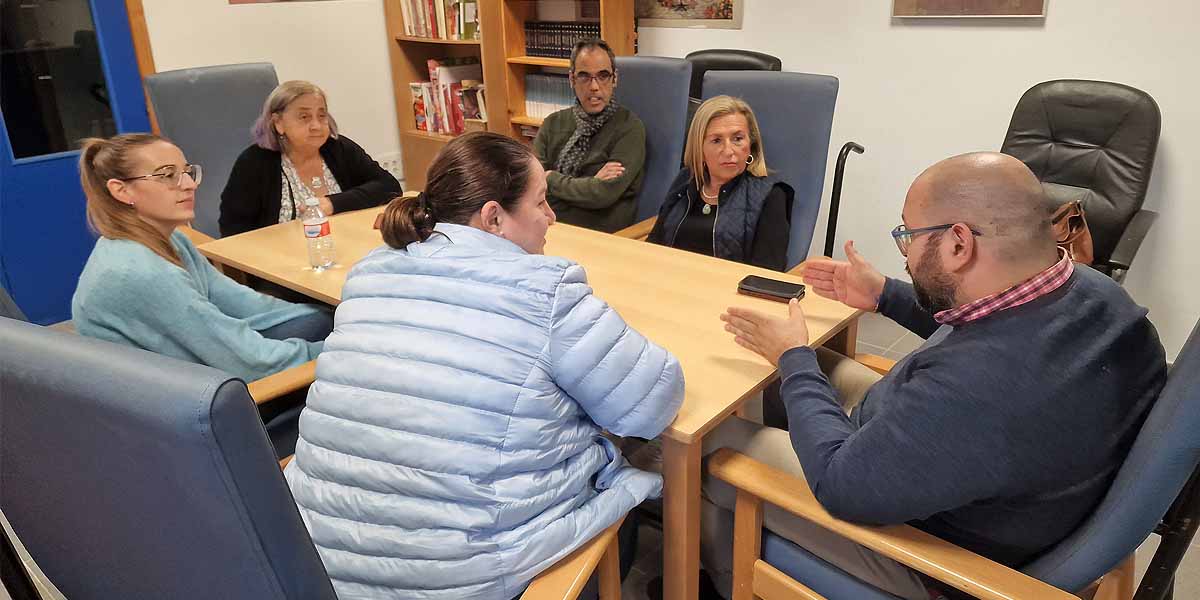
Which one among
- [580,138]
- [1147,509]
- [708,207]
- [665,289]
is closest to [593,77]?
[580,138]

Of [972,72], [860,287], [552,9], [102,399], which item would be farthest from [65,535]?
[552,9]

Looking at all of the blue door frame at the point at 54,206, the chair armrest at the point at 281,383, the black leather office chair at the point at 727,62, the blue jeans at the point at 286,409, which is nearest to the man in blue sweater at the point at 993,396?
the chair armrest at the point at 281,383

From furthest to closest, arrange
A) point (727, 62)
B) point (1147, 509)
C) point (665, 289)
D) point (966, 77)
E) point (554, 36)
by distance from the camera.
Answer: point (554, 36)
point (727, 62)
point (966, 77)
point (665, 289)
point (1147, 509)

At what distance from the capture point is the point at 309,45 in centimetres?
421

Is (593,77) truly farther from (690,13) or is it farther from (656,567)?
(656,567)

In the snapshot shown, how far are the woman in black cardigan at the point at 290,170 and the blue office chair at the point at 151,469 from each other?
1894 millimetres

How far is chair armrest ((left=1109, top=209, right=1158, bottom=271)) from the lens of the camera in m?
2.31

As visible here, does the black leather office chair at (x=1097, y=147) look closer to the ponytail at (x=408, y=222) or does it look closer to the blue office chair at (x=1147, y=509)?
the blue office chair at (x=1147, y=509)

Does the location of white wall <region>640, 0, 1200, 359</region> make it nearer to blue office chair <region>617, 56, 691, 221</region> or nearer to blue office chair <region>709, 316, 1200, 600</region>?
blue office chair <region>617, 56, 691, 221</region>

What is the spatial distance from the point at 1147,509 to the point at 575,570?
0.80 metres

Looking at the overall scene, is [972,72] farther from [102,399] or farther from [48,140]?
[48,140]

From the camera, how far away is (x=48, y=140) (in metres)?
3.52

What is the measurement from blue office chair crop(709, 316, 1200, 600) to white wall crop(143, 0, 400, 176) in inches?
145

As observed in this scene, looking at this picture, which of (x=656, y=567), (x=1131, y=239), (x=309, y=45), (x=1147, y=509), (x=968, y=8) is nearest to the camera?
(x=1147, y=509)
